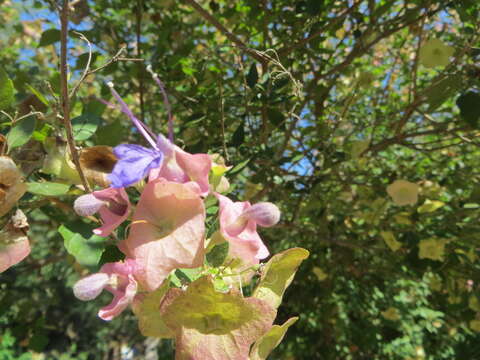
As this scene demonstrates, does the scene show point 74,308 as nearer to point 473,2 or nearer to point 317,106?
point 317,106

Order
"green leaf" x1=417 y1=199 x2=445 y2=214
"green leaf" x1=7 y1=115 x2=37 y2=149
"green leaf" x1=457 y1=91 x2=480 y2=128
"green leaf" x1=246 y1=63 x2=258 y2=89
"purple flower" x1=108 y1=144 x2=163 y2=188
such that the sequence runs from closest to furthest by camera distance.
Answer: "purple flower" x1=108 y1=144 x2=163 y2=188 → "green leaf" x1=7 y1=115 x2=37 y2=149 → "green leaf" x1=246 y1=63 x2=258 y2=89 → "green leaf" x1=457 y1=91 x2=480 y2=128 → "green leaf" x1=417 y1=199 x2=445 y2=214

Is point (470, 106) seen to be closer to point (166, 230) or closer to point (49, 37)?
point (166, 230)

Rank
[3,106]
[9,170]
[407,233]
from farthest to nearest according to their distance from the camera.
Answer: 1. [407,233]
2. [3,106]
3. [9,170]

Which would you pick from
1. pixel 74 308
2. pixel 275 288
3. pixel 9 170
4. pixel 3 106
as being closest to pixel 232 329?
pixel 275 288

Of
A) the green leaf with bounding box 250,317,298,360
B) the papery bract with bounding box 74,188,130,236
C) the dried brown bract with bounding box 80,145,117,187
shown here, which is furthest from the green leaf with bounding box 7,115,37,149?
the green leaf with bounding box 250,317,298,360

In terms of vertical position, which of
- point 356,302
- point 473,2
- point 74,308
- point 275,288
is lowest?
point 74,308

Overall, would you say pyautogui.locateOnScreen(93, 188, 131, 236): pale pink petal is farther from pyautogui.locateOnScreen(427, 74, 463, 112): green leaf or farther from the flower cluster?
pyautogui.locateOnScreen(427, 74, 463, 112): green leaf
